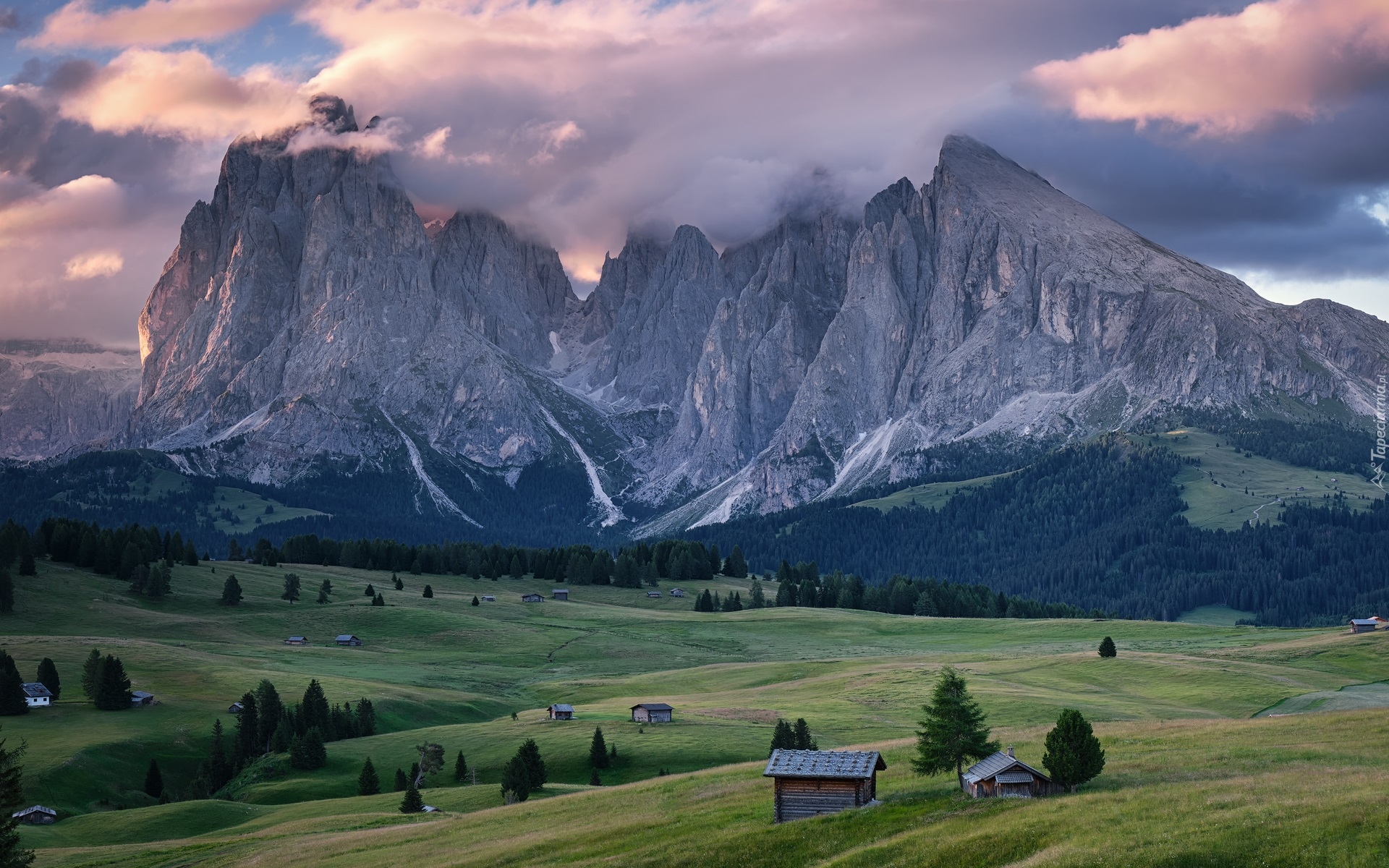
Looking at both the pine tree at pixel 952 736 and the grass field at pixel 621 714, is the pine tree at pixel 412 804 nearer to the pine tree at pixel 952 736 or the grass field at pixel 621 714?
the grass field at pixel 621 714

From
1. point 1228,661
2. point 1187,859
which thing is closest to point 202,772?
point 1187,859

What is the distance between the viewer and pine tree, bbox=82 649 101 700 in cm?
11506

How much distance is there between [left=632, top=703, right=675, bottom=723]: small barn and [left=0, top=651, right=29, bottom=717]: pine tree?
54.4m

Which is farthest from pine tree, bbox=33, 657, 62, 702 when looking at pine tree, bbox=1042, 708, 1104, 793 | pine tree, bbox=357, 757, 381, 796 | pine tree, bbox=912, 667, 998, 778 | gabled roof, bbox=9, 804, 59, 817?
pine tree, bbox=1042, 708, 1104, 793

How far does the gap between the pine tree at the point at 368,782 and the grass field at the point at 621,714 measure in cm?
391

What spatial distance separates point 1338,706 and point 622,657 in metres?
88.8

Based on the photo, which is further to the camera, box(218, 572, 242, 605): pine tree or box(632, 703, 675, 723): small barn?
box(218, 572, 242, 605): pine tree

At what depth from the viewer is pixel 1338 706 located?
290 feet

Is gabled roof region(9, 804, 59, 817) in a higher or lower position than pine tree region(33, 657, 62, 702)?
lower

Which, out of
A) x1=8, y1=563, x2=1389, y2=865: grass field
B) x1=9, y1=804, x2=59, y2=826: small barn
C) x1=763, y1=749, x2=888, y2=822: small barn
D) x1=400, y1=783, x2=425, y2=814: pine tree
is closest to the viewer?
x1=8, y1=563, x2=1389, y2=865: grass field

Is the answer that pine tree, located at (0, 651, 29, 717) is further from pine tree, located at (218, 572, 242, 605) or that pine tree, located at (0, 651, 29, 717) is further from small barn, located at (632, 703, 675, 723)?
pine tree, located at (218, 572, 242, 605)

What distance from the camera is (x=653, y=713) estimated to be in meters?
102

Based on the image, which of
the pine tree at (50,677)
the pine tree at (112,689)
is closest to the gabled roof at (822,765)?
the pine tree at (112,689)

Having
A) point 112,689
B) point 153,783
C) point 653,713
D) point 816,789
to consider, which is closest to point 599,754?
point 653,713
